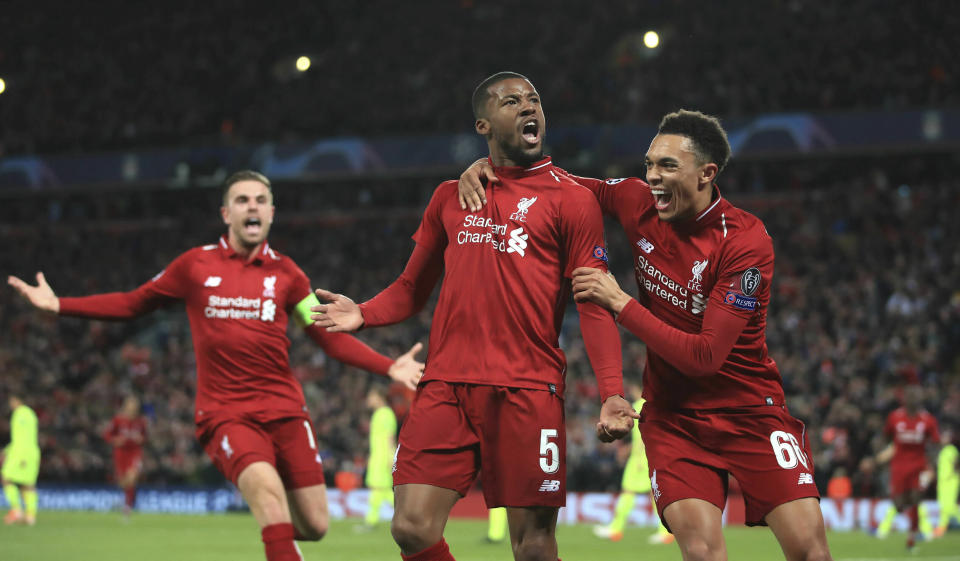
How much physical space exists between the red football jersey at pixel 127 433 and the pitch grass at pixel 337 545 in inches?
63.2

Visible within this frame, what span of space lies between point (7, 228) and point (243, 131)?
31.6 ft

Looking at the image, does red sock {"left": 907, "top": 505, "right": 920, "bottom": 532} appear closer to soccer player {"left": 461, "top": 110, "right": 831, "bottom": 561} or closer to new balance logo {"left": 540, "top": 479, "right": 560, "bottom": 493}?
soccer player {"left": 461, "top": 110, "right": 831, "bottom": 561}

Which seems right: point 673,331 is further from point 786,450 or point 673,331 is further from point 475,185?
point 475,185

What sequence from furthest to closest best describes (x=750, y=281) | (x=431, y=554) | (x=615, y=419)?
1. (x=750, y=281)
2. (x=431, y=554)
3. (x=615, y=419)

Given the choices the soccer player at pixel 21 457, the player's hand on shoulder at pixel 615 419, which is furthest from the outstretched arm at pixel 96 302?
the soccer player at pixel 21 457

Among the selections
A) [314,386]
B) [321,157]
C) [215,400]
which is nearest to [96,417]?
[314,386]

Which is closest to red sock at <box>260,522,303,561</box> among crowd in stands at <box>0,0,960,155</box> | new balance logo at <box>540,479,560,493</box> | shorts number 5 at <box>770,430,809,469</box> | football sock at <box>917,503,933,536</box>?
new balance logo at <box>540,479,560,493</box>

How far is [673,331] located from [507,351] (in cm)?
77

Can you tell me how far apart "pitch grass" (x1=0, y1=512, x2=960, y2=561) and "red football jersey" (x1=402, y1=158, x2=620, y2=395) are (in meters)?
8.48

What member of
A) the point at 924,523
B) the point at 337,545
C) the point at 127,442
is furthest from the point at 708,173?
the point at 127,442

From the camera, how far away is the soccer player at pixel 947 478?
57.1 ft

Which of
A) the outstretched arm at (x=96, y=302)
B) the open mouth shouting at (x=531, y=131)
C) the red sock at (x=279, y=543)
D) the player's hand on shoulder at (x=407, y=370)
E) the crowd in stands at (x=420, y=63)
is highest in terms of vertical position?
the crowd in stands at (x=420, y=63)

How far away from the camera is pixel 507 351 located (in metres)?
5.30

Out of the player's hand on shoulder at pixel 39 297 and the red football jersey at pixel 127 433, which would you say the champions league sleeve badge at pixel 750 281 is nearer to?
the player's hand on shoulder at pixel 39 297
